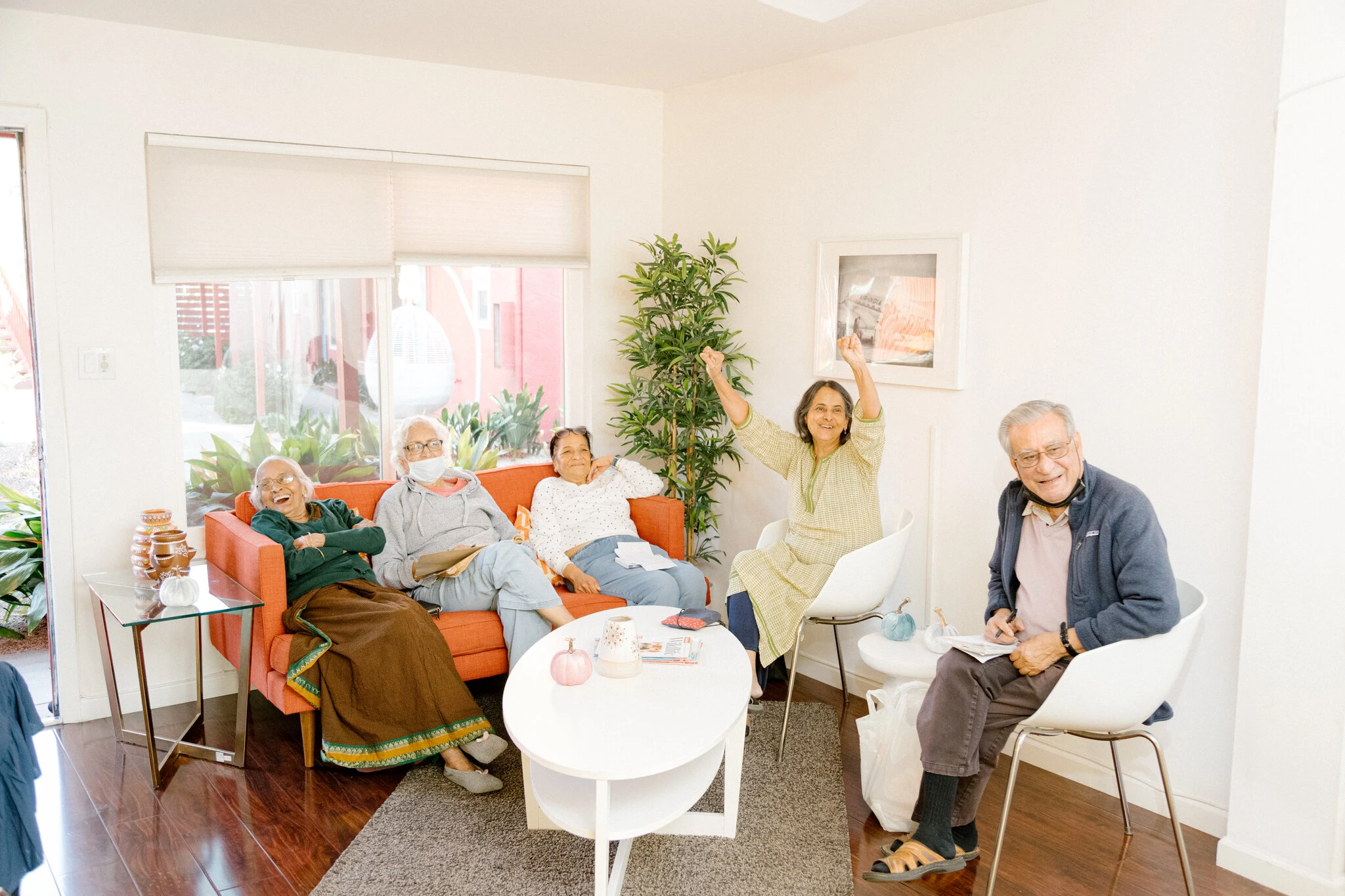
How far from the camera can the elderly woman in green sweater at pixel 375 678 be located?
10.8ft

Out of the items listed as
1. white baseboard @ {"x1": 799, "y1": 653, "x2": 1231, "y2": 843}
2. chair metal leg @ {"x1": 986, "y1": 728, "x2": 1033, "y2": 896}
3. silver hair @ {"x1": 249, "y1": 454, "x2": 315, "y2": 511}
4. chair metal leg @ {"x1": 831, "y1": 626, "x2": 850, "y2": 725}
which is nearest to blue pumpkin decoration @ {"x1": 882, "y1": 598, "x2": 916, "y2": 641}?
chair metal leg @ {"x1": 831, "y1": 626, "x2": 850, "y2": 725}

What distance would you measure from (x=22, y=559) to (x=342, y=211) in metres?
2.08

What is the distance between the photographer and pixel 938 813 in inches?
108

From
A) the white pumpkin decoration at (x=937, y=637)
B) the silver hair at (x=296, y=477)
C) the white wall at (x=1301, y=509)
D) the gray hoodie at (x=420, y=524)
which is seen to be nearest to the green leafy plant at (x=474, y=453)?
the gray hoodie at (x=420, y=524)

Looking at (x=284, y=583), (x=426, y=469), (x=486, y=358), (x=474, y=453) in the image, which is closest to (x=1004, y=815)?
(x=284, y=583)

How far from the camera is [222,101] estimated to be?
390cm

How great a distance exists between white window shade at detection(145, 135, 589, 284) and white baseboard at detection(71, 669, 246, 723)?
5.07ft

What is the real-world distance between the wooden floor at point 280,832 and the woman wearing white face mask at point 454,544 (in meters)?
0.67

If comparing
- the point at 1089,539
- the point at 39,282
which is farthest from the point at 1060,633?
the point at 39,282

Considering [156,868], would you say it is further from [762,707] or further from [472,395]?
[472,395]

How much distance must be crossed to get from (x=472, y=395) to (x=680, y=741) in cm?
267

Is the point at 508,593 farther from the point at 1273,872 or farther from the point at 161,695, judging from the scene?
the point at 1273,872

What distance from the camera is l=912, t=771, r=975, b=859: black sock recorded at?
2.73 metres

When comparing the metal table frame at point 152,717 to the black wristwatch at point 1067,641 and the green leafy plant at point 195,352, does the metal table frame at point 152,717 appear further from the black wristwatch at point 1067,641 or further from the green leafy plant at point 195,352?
the black wristwatch at point 1067,641
